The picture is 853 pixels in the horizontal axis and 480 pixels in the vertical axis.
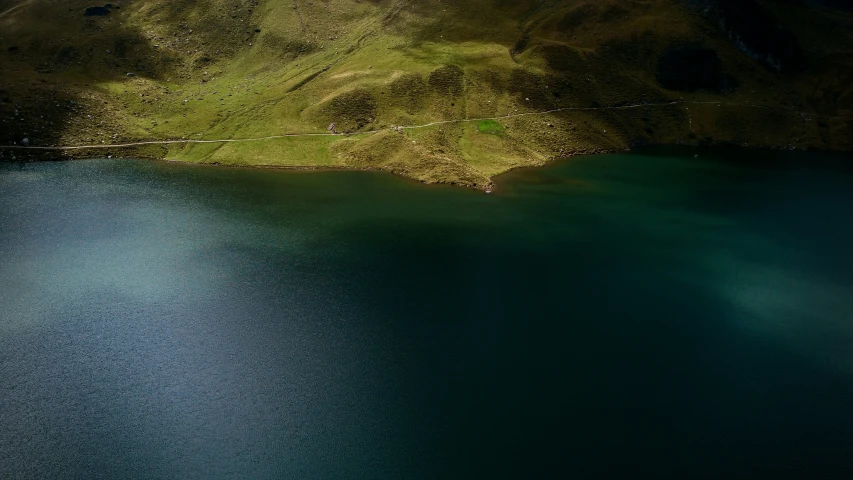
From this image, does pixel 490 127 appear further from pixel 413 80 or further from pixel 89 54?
pixel 89 54

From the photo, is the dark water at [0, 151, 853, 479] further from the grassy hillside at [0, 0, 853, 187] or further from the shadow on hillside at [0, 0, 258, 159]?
the shadow on hillside at [0, 0, 258, 159]

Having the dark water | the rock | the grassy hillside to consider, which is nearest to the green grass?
the grassy hillside

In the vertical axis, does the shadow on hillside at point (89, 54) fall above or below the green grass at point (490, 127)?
above

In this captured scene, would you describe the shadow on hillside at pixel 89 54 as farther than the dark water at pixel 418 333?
Yes

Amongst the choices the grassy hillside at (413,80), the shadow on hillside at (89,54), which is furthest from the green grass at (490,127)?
the shadow on hillside at (89,54)

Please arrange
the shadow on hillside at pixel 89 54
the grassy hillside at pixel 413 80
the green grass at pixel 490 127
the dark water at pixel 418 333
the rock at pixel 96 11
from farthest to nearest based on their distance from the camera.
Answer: the rock at pixel 96 11 → the green grass at pixel 490 127 → the grassy hillside at pixel 413 80 → the shadow on hillside at pixel 89 54 → the dark water at pixel 418 333

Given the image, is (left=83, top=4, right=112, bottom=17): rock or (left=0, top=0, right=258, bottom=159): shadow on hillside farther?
(left=83, top=4, right=112, bottom=17): rock

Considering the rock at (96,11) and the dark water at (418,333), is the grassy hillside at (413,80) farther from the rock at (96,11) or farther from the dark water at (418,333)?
the dark water at (418,333)
